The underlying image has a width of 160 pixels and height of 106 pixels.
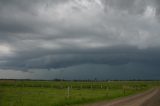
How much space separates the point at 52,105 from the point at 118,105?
5945 mm

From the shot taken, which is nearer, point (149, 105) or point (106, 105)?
point (106, 105)

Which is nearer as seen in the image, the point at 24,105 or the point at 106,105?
the point at 106,105

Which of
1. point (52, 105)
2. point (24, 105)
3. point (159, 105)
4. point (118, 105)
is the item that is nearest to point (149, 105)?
point (159, 105)

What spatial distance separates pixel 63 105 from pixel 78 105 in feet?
4.98

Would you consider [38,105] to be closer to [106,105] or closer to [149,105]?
[106,105]

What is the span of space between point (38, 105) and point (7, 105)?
2977 millimetres

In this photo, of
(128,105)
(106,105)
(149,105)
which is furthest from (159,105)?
(106,105)

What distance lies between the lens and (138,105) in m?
27.7

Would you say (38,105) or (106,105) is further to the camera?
(38,105)

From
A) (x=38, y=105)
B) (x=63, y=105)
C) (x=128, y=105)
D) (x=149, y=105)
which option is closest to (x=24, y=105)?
(x=38, y=105)

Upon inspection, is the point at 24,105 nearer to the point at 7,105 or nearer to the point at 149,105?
the point at 7,105

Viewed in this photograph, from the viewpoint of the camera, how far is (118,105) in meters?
27.4

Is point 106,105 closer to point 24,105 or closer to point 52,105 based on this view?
point 52,105

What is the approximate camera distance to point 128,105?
90.4ft
